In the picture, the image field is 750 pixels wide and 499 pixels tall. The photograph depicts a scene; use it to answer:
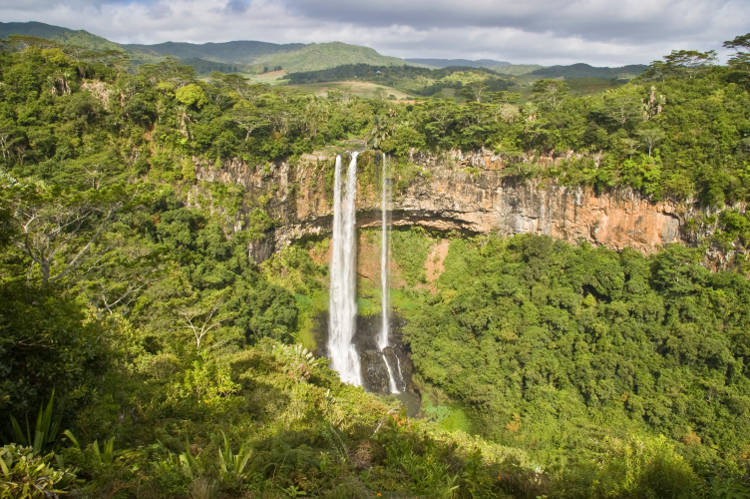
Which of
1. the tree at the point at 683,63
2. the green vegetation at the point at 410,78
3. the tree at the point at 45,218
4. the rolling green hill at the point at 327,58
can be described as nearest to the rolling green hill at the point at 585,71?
the green vegetation at the point at 410,78

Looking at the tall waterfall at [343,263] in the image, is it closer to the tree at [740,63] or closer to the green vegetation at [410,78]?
the tree at [740,63]

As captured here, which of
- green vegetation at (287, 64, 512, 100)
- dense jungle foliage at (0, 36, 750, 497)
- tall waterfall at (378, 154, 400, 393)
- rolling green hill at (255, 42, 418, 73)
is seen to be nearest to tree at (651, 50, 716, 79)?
dense jungle foliage at (0, 36, 750, 497)

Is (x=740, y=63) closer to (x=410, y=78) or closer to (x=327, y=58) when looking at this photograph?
(x=410, y=78)

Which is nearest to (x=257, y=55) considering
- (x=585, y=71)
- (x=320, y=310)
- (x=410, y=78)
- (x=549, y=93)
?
(x=410, y=78)

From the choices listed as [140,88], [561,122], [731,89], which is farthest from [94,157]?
[731,89]

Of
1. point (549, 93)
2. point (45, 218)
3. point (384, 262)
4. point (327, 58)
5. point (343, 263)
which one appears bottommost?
point (384, 262)

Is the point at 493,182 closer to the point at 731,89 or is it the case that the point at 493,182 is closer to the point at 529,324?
the point at 529,324

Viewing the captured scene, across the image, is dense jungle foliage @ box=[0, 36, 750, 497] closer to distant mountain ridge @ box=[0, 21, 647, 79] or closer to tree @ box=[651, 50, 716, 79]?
tree @ box=[651, 50, 716, 79]
